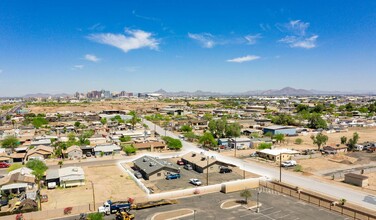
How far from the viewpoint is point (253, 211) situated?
80.3ft


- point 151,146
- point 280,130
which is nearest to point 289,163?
point 151,146

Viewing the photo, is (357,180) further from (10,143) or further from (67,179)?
(10,143)

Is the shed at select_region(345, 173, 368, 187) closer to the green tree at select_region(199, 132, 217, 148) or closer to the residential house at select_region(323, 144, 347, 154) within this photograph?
the residential house at select_region(323, 144, 347, 154)

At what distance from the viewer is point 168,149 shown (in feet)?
175

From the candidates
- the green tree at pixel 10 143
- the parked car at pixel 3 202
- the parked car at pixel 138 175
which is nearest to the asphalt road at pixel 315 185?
the parked car at pixel 138 175

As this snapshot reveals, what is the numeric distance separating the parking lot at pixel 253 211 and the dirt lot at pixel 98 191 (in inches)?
204

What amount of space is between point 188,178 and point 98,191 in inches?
424

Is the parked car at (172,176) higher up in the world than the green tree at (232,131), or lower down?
lower down

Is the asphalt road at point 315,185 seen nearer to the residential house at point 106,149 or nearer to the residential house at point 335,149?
the residential house at point 335,149

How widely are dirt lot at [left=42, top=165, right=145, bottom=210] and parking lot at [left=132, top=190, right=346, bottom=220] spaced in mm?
5189

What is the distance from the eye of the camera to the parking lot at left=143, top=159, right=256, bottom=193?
31.2 meters

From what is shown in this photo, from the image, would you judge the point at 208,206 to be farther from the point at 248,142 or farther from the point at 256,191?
the point at 248,142

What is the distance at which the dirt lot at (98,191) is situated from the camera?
2741 cm

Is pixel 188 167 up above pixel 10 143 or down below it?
below
